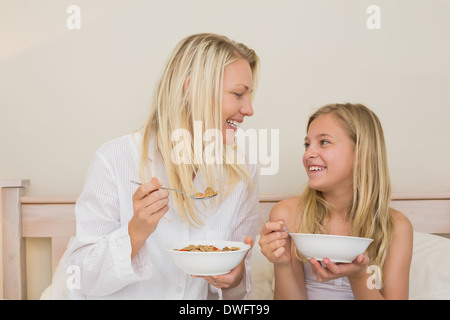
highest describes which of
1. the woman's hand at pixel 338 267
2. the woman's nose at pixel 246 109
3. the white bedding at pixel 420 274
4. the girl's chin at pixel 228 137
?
the woman's nose at pixel 246 109

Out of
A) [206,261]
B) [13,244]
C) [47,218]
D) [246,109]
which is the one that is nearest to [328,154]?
[246,109]

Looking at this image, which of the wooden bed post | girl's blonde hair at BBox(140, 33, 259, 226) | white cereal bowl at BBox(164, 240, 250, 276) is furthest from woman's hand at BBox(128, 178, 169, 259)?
the wooden bed post

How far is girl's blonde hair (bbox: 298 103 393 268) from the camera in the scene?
1098 millimetres

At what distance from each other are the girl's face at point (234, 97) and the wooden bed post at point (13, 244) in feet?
2.52

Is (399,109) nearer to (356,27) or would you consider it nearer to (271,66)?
(356,27)

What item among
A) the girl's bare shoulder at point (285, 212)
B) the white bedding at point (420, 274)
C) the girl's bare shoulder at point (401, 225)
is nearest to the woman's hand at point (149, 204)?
the girl's bare shoulder at point (285, 212)

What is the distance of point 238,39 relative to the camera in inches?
54.1

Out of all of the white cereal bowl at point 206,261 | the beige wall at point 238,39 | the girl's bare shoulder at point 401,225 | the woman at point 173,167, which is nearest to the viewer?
the white cereal bowl at point 206,261

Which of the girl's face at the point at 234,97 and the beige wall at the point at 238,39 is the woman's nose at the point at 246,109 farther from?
the beige wall at the point at 238,39

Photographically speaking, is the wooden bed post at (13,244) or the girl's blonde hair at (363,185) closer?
the girl's blonde hair at (363,185)

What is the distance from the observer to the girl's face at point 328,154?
106cm

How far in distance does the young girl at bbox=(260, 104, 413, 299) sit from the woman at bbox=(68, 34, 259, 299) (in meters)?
0.18
